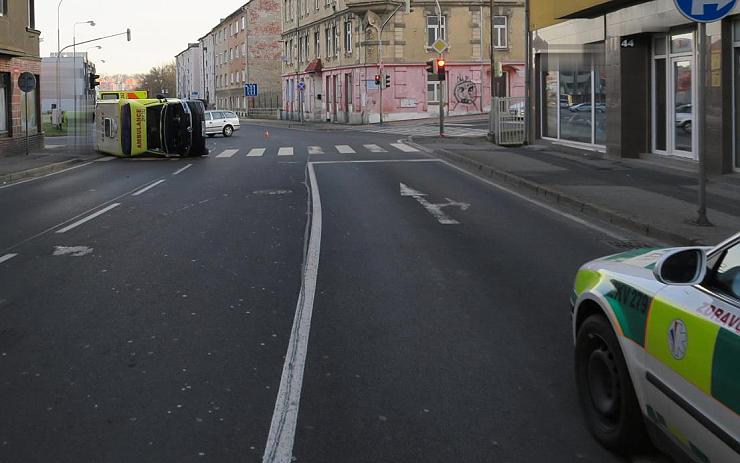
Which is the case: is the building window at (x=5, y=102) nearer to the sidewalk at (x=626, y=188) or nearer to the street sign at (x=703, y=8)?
the sidewalk at (x=626, y=188)

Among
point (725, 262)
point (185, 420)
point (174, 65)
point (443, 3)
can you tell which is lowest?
point (185, 420)

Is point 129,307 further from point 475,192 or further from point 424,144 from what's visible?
point 424,144

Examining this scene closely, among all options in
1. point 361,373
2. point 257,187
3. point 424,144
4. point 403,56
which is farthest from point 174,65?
point 361,373

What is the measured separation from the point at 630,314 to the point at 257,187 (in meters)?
13.6

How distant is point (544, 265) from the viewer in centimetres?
877

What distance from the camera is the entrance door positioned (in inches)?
698

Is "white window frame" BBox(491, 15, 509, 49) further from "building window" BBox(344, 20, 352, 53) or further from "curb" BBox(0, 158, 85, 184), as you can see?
"curb" BBox(0, 158, 85, 184)

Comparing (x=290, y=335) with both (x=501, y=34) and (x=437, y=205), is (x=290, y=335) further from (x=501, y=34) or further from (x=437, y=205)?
(x=501, y=34)

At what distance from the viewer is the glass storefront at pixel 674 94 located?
699 inches

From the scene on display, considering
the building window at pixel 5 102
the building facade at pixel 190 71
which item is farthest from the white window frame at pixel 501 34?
the building facade at pixel 190 71

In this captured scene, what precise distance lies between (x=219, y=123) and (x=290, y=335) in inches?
1559

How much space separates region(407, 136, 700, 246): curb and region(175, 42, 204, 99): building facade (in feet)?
335

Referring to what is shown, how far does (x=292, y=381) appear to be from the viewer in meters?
5.16

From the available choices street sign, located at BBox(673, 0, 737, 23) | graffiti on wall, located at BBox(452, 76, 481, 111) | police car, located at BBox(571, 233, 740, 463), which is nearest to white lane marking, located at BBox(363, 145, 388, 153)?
street sign, located at BBox(673, 0, 737, 23)
